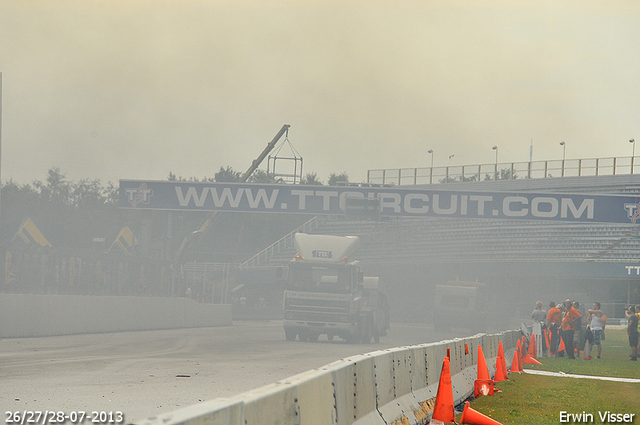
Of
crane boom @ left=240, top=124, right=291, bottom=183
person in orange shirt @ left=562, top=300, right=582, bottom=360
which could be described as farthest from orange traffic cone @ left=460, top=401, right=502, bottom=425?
crane boom @ left=240, top=124, right=291, bottom=183

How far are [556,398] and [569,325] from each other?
9.83 metres

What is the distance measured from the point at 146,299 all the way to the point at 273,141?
130 ft

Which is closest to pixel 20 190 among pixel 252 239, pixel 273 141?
pixel 252 239

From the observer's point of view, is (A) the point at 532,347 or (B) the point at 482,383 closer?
(B) the point at 482,383

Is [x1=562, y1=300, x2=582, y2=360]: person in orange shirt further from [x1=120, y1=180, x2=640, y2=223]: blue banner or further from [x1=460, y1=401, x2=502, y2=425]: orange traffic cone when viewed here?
[x1=120, y1=180, x2=640, y2=223]: blue banner

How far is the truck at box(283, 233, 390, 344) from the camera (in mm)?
26078

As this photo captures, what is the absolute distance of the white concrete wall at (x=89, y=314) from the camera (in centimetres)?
2156

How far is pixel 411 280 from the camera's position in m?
Result: 63.6

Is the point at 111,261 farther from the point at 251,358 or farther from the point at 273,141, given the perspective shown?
the point at 273,141

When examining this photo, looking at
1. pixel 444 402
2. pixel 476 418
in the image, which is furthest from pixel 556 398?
pixel 476 418

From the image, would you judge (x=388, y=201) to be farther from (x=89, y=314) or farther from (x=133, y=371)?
(x=133, y=371)

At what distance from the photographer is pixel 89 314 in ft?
84.3

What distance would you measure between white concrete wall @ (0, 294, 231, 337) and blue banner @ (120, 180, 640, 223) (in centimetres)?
1105

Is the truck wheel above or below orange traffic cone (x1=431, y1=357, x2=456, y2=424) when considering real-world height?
below
